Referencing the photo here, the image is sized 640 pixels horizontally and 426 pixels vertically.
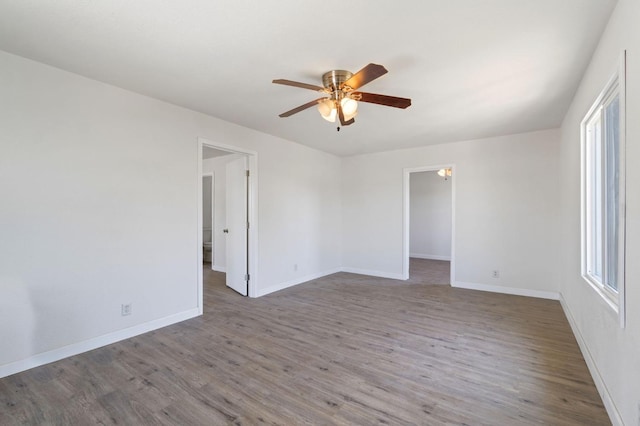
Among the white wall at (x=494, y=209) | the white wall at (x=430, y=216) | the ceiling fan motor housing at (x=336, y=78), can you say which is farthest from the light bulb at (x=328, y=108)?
the white wall at (x=430, y=216)

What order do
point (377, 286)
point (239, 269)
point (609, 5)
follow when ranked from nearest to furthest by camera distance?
1. point (609, 5)
2. point (239, 269)
3. point (377, 286)

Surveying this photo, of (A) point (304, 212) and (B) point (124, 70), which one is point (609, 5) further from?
(A) point (304, 212)

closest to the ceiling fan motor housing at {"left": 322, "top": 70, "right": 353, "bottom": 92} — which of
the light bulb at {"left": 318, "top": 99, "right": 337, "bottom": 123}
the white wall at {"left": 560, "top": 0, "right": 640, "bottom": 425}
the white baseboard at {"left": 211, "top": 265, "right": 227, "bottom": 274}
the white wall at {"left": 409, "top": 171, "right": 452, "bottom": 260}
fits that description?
the light bulb at {"left": 318, "top": 99, "right": 337, "bottom": 123}

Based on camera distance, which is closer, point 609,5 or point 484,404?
point 609,5

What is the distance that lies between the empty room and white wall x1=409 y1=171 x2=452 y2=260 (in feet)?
10.9

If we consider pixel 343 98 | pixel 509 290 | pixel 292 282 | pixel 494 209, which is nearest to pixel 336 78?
pixel 343 98

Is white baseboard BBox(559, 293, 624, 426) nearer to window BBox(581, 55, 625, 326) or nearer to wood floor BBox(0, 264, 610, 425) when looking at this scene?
wood floor BBox(0, 264, 610, 425)

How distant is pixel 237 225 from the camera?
15.4 ft

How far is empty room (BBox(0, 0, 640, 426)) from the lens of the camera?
1861 millimetres

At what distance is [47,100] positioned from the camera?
2.52 metres

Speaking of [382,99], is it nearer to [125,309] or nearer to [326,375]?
[326,375]

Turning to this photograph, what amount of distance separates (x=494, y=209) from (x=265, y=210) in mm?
3616

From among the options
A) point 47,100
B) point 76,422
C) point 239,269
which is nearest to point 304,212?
point 239,269

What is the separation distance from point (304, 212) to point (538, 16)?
411cm
